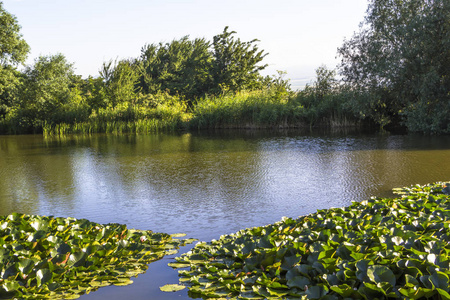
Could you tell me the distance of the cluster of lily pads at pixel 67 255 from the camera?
3689mm

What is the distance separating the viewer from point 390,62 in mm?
17672

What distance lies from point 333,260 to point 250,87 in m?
35.3

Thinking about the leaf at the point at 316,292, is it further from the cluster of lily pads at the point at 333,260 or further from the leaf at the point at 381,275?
the leaf at the point at 381,275

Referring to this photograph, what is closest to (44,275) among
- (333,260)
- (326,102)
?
(333,260)

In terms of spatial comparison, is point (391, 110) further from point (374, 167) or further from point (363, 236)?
point (363, 236)

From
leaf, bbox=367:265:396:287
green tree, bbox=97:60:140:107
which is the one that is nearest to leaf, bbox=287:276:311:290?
leaf, bbox=367:265:396:287

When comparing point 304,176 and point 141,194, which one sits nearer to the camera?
point 141,194

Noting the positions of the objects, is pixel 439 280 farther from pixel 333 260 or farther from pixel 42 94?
pixel 42 94

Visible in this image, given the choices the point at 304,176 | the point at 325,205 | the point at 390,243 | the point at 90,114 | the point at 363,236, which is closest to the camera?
the point at 390,243

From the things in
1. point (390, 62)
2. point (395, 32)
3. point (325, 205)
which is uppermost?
point (395, 32)

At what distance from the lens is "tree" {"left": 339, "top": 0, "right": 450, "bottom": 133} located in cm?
1680

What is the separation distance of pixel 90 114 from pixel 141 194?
2227 cm

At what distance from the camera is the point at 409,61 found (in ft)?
57.1

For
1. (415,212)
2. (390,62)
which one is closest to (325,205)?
(415,212)
